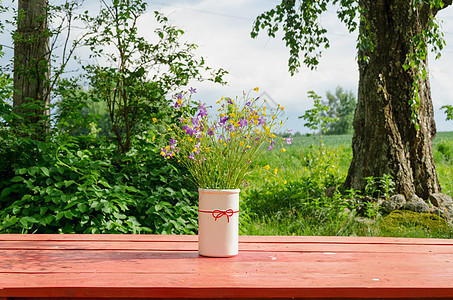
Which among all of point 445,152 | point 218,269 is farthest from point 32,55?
point 445,152

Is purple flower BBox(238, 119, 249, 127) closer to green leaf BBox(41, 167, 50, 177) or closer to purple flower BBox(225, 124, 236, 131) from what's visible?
purple flower BBox(225, 124, 236, 131)

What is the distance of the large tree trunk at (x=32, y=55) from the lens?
4.35 meters

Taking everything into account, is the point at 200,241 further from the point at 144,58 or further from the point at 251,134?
the point at 144,58

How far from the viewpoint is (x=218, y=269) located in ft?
5.79

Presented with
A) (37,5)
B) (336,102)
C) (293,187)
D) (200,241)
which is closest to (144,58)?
(37,5)

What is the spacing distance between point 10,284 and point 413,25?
4.87 m

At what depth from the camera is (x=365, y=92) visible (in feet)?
16.5

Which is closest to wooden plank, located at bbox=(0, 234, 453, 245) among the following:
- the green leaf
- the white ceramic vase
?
the white ceramic vase

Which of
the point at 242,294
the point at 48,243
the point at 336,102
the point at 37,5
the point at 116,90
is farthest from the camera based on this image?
the point at 336,102

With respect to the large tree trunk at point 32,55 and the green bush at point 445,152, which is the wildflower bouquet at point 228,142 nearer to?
the large tree trunk at point 32,55

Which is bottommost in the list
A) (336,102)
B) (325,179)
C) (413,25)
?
(325,179)

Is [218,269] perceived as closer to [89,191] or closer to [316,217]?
[89,191]

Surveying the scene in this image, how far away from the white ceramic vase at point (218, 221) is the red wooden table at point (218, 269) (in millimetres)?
62

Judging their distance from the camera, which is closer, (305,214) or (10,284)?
(10,284)
